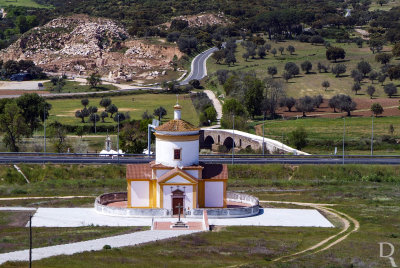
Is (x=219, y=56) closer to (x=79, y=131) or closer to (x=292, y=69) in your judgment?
(x=292, y=69)

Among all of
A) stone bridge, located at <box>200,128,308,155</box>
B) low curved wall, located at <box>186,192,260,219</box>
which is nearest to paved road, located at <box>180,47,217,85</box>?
stone bridge, located at <box>200,128,308,155</box>

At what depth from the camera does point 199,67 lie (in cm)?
17312

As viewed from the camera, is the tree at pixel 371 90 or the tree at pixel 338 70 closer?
the tree at pixel 371 90

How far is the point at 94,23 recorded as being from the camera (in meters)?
197

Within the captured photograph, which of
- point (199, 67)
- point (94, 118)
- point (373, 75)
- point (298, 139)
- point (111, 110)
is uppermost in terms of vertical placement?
point (199, 67)

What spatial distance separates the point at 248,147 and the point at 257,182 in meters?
22.5

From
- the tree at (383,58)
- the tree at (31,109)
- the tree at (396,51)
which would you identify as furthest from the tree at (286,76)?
the tree at (31,109)

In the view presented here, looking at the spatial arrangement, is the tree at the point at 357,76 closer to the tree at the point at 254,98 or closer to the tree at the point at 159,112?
the tree at the point at 254,98

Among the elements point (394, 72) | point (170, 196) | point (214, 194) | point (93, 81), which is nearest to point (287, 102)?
point (394, 72)

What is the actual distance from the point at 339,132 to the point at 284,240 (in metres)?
59.7

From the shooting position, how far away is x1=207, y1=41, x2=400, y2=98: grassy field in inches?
5645

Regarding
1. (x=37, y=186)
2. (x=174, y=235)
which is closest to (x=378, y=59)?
(x=37, y=186)

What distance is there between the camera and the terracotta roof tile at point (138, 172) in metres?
60.0

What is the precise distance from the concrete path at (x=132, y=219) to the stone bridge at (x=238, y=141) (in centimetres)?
3189
